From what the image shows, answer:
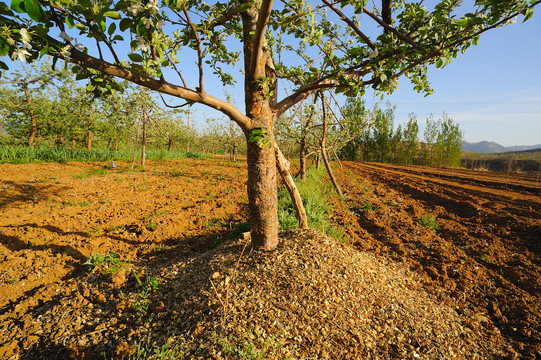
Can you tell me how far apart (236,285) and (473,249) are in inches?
206

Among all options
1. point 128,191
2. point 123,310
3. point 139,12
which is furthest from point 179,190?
point 139,12

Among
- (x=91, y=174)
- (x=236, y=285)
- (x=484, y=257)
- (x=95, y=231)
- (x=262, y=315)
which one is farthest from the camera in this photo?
(x=91, y=174)

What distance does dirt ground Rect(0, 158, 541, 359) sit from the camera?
2.09 m

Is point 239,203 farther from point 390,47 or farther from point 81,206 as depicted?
point 390,47

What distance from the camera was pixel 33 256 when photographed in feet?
12.0

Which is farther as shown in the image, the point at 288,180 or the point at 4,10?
the point at 288,180

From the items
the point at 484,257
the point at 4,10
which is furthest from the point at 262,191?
the point at 484,257

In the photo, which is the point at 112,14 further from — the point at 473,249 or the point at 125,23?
the point at 473,249

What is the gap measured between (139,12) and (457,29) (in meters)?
2.56

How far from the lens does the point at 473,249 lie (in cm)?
484

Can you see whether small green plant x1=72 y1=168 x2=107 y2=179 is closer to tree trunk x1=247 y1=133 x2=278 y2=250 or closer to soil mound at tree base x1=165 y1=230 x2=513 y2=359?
soil mound at tree base x1=165 y1=230 x2=513 y2=359

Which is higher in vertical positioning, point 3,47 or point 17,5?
point 17,5

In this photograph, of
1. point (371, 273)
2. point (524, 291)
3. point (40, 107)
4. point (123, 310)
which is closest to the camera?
point (123, 310)

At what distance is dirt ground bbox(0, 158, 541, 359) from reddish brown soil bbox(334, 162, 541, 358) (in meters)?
0.03
